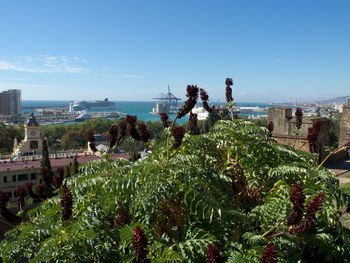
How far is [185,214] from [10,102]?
689 feet

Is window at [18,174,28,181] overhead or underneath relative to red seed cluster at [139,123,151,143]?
underneath

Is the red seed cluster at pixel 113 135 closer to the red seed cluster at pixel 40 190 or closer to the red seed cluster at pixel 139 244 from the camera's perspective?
the red seed cluster at pixel 40 190

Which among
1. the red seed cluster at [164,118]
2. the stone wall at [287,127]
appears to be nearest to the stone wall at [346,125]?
the stone wall at [287,127]

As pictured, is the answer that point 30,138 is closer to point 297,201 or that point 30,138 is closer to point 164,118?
point 164,118

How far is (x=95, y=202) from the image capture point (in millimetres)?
3227

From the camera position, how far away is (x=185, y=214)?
362cm

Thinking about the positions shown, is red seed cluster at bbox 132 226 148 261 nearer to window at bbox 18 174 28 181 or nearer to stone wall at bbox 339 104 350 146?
stone wall at bbox 339 104 350 146

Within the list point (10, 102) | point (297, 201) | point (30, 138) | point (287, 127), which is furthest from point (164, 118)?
point (10, 102)

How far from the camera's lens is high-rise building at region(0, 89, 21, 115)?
A: 182625 mm

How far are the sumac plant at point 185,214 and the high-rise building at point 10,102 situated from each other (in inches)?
8152

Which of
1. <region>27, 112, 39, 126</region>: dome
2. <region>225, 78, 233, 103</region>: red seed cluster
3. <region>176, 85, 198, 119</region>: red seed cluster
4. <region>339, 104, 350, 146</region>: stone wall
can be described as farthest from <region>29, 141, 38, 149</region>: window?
<region>176, 85, 198, 119</region>: red seed cluster

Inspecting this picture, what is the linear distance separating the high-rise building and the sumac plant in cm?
20705

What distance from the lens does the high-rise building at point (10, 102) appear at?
18262 cm

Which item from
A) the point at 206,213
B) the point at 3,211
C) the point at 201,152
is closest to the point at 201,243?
the point at 206,213
